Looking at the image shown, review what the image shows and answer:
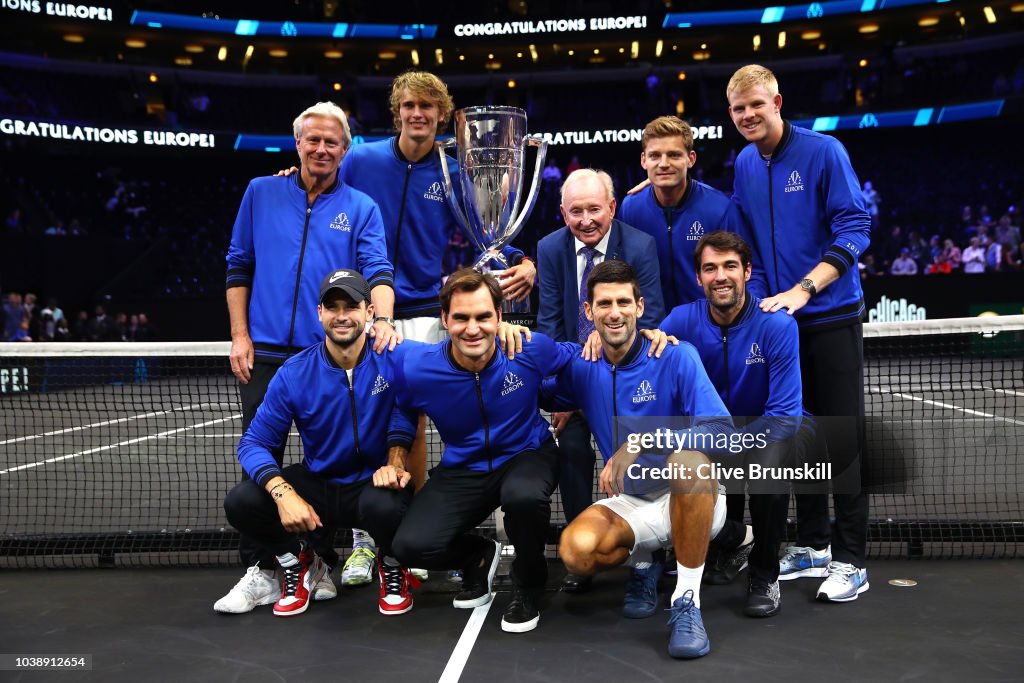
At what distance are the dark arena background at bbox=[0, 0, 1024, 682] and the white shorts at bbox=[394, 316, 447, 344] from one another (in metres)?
1.11

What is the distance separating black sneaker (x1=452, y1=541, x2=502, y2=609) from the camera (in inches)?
176

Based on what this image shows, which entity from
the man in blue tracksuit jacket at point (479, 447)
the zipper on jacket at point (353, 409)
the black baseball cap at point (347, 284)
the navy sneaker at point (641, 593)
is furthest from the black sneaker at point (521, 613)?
the black baseball cap at point (347, 284)

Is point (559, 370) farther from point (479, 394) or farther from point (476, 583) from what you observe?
point (476, 583)

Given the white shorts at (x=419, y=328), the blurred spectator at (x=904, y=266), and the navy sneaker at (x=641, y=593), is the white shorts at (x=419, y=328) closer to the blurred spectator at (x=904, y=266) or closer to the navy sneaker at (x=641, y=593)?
the navy sneaker at (x=641, y=593)

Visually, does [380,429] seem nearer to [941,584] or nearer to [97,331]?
[941,584]

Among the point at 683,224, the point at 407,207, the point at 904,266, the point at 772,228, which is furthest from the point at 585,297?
the point at 904,266

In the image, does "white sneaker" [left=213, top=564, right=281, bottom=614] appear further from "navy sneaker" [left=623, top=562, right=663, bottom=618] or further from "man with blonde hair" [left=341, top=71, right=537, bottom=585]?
"navy sneaker" [left=623, top=562, right=663, bottom=618]

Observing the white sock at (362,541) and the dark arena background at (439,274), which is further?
the white sock at (362,541)

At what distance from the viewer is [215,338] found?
21047mm

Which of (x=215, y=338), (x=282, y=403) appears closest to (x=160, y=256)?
(x=215, y=338)

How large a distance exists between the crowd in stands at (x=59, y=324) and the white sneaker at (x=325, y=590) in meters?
15.2

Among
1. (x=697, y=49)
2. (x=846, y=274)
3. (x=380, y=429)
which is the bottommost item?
(x=380, y=429)

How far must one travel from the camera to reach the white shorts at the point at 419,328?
4992mm

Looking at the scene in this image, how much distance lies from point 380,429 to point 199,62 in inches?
1240
